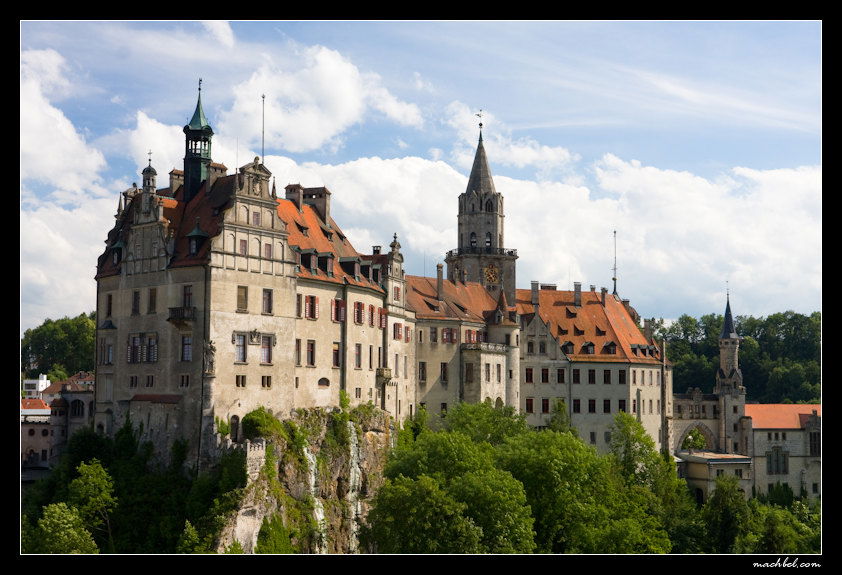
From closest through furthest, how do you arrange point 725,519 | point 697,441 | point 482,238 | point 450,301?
point 725,519 → point 450,301 → point 482,238 → point 697,441

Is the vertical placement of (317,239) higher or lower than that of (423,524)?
higher

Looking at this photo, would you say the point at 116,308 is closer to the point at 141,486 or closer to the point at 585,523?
the point at 141,486

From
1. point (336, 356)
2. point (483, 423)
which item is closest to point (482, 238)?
point (483, 423)

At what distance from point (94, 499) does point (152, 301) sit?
1251 centimetres

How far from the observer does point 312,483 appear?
7344 cm

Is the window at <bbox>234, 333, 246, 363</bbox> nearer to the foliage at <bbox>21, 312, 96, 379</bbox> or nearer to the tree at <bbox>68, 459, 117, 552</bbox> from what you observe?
the tree at <bbox>68, 459, 117, 552</bbox>

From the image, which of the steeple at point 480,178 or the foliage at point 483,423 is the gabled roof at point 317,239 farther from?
the steeple at point 480,178

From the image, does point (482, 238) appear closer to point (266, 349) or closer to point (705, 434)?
point (705, 434)

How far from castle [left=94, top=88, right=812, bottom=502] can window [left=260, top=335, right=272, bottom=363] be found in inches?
2.4

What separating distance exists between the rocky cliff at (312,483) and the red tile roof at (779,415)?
5388 centimetres

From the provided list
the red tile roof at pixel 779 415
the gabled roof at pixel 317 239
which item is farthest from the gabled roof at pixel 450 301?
the red tile roof at pixel 779 415

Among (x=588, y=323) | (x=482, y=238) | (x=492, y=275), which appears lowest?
(x=588, y=323)

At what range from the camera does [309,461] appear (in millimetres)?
73562
